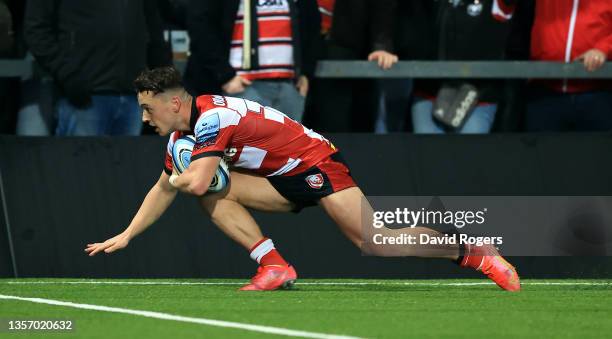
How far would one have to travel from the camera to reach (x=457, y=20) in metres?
11.9

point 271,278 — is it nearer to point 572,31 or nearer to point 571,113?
point 571,113

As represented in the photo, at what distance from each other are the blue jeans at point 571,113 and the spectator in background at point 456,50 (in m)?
0.41

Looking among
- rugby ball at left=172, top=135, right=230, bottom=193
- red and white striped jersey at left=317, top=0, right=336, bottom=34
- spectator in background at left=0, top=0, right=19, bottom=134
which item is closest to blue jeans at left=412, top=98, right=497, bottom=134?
red and white striped jersey at left=317, top=0, right=336, bottom=34

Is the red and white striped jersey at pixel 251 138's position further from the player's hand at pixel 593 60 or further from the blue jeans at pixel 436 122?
the player's hand at pixel 593 60

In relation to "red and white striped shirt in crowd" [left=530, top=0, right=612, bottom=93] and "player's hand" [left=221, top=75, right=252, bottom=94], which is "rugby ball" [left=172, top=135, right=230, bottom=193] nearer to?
"player's hand" [left=221, top=75, right=252, bottom=94]

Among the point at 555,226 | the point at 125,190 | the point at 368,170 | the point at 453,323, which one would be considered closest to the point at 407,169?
the point at 368,170

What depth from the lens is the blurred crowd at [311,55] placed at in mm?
11266

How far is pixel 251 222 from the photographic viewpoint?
964cm

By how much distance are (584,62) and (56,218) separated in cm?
440

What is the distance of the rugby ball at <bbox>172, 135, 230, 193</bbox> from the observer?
31.0 ft

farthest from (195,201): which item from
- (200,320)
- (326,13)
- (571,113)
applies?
(200,320)

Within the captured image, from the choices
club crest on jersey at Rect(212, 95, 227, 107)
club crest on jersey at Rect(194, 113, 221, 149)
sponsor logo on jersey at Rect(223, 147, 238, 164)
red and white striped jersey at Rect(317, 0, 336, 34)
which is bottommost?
sponsor logo on jersey at Rect(223, 147, 238, 164)

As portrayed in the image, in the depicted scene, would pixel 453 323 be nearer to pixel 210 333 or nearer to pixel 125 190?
pixel 210 333

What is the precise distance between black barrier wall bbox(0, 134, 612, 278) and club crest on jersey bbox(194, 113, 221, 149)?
215cm
